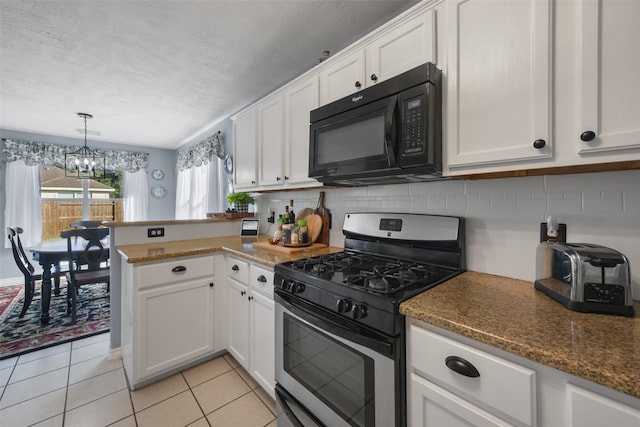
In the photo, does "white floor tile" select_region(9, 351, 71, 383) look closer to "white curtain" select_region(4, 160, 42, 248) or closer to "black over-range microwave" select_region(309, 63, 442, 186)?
"black over-range microwave" select_region(309, 63, 442, 186)

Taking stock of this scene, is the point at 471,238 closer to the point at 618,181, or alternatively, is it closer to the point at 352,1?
the point at 618,181

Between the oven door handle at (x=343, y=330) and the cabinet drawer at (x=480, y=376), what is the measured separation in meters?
0.09

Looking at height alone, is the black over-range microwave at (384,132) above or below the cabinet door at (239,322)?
above

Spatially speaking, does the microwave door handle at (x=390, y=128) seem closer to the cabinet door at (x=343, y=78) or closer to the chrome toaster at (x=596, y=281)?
the cabinet door at (x=343, y=78)

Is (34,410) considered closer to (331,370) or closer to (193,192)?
(331,370)

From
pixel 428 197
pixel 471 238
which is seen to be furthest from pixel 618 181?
pixel 428 197

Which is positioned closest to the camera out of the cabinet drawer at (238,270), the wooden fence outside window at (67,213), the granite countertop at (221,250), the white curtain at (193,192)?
the granite countertop at (221,250)

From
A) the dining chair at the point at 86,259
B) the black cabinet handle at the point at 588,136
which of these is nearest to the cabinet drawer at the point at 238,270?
the black cabinet handle at the point at 588,136

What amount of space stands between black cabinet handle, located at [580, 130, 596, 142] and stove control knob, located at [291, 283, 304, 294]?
3.78 feet

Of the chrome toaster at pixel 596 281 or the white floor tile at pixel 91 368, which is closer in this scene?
the chrome toaster at pixel 596 281

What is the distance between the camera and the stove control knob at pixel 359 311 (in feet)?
3.30

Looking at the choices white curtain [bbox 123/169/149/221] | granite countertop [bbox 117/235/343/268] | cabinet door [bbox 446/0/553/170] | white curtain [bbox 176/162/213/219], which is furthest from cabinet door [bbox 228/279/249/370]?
white curtain [bbox 123/169/149/221]

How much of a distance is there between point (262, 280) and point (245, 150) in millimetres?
1428

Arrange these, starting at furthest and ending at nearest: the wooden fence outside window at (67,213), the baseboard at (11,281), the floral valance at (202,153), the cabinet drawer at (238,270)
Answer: the wooden fence outside window at (67,213) → the baseboard at (11,281) → the floral valance at (202,153) → the cabinet drawer at (238,270)
